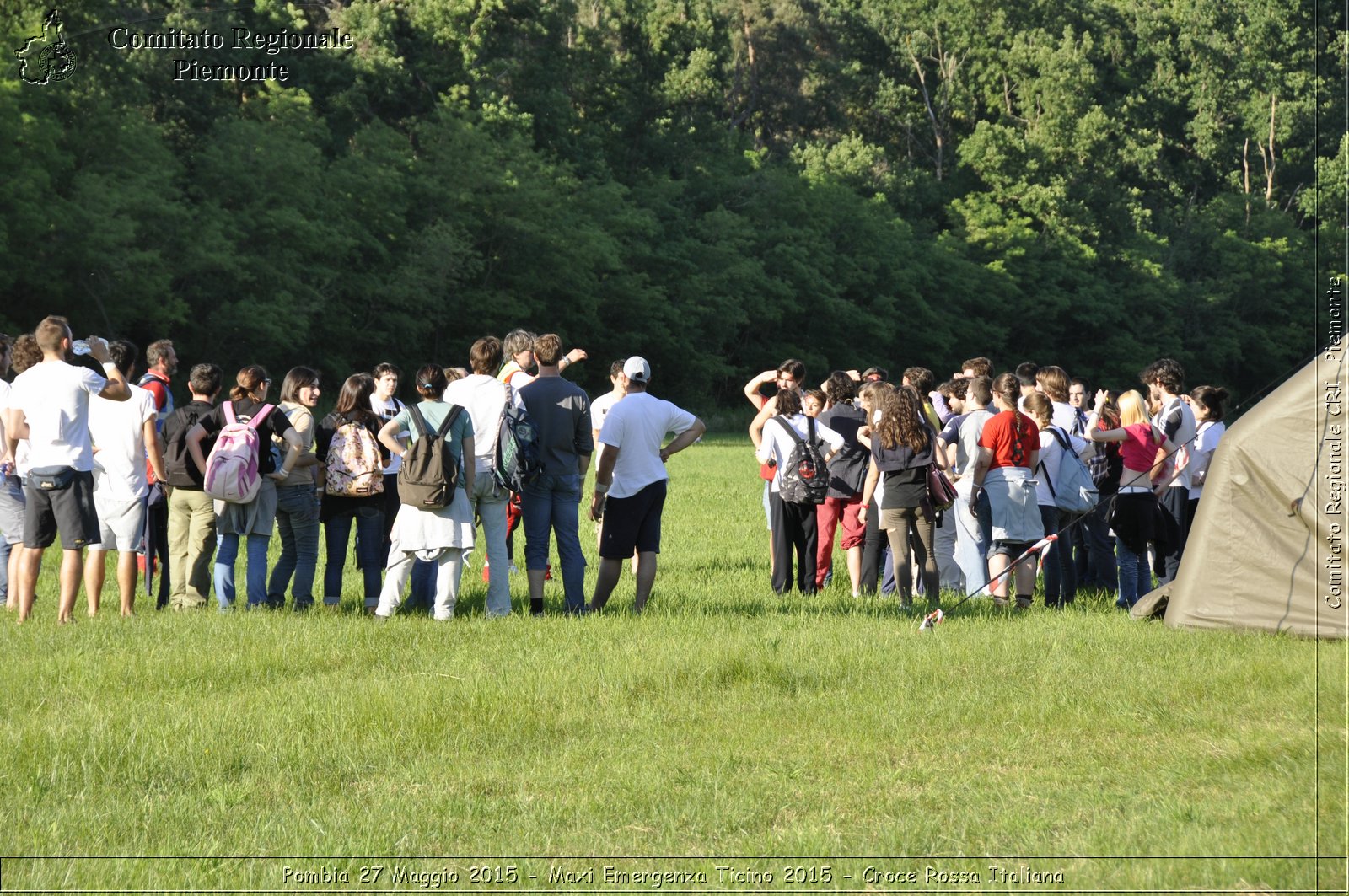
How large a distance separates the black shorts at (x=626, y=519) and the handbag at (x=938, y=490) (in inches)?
76.1

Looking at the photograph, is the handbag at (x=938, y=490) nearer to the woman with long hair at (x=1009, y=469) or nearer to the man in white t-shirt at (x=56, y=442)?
the woman with long hair at (x=1009, y=469)

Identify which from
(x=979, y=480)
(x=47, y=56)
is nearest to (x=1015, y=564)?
(x=979, y=480)

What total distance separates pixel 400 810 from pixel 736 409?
54404 mm

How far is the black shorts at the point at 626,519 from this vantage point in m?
10.5

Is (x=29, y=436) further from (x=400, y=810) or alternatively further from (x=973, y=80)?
(x=973, y=80)

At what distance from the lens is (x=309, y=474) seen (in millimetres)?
10938

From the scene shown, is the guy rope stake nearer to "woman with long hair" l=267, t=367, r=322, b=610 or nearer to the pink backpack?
"woman with long hair" l=267, t=367, r=322, b=610

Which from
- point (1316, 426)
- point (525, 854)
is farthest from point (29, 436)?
point (1316, 426)

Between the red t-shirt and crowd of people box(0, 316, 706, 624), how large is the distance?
2289 millimetres

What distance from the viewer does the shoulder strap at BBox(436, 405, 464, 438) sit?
10.0 metres

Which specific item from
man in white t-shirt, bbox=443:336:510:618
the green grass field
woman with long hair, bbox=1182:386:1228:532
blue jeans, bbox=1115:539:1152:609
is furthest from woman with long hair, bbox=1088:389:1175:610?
man in white t-shirt, bbox=443:336:510:618

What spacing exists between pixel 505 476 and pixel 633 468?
90 cm

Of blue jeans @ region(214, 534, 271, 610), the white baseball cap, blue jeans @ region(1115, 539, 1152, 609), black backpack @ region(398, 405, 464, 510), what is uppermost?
the white baseball cap

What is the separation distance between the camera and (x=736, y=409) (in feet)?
198
